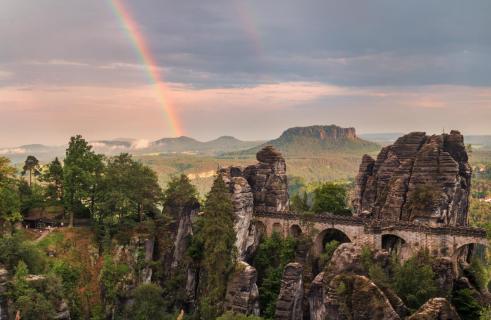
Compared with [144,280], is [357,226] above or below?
above

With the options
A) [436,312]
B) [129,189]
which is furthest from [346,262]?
[129,189]

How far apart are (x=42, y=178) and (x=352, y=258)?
133 feet

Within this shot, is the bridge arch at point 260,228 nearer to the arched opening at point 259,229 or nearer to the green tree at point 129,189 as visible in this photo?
the arched opening at point 259,229

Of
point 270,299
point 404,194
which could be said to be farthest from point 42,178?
point 404,194

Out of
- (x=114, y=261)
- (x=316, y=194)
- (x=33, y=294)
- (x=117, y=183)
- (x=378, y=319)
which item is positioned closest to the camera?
(x=378, y=319)

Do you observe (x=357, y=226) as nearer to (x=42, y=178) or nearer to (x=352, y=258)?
(x=352, y=258)

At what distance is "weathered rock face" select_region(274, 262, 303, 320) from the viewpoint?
54.0 meters

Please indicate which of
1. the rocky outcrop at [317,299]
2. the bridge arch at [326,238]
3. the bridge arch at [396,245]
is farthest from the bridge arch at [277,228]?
the rocky outcrop at [317,299]

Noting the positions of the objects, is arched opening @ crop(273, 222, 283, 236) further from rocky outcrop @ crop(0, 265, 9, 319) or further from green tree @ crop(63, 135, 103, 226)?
rocky outcrop @ crop(0, 265, 9, 319)

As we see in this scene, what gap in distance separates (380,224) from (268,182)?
58.4 feet

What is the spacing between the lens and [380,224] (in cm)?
6244

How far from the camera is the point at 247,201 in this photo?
6725 cm

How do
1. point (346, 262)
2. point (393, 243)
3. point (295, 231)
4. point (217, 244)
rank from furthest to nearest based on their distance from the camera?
point (295, 231)
point (393, 243)
point (217, 244)
point (346, 262)

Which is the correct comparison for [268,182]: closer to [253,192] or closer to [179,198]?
[253,192]
